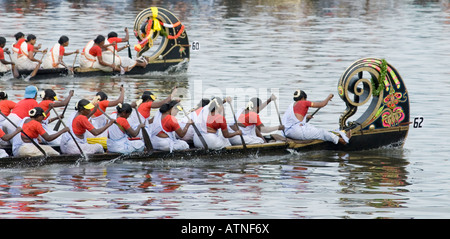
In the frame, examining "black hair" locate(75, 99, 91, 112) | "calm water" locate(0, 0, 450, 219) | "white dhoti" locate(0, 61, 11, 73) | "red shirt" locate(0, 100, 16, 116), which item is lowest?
"calm water" locate(0, 0, 450, 219)

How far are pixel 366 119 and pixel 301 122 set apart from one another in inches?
66.4

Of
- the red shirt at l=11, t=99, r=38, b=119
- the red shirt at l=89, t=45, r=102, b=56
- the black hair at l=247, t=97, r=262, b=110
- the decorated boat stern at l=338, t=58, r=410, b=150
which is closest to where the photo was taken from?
the red shirt at l=11, t=99, r=38, b=119

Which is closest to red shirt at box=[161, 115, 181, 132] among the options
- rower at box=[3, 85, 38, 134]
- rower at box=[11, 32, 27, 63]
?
rower at box=[3, 85, 38, 134]

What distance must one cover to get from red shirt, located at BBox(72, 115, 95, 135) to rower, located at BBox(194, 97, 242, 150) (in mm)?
2450

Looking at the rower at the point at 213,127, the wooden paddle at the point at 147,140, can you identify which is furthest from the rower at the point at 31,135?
the rower at the point at 213,127

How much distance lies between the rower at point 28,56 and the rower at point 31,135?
11.4 metres

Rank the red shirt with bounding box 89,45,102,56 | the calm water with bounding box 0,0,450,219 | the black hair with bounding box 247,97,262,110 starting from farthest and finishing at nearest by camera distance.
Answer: the red shirt with bounding box 89,45,102,56, the black hair with bounding box 247,97,262,110, the calm water with bounding box 0,0,450,219

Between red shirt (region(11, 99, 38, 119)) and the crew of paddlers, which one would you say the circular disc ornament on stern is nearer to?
the crew of paddlers

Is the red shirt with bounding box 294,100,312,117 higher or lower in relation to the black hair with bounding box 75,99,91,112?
lower

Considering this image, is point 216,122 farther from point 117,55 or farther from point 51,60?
point 117,55

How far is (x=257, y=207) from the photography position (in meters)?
17.9

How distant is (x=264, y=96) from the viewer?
108ft

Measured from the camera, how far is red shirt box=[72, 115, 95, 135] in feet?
66.7

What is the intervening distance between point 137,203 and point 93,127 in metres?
3.24
